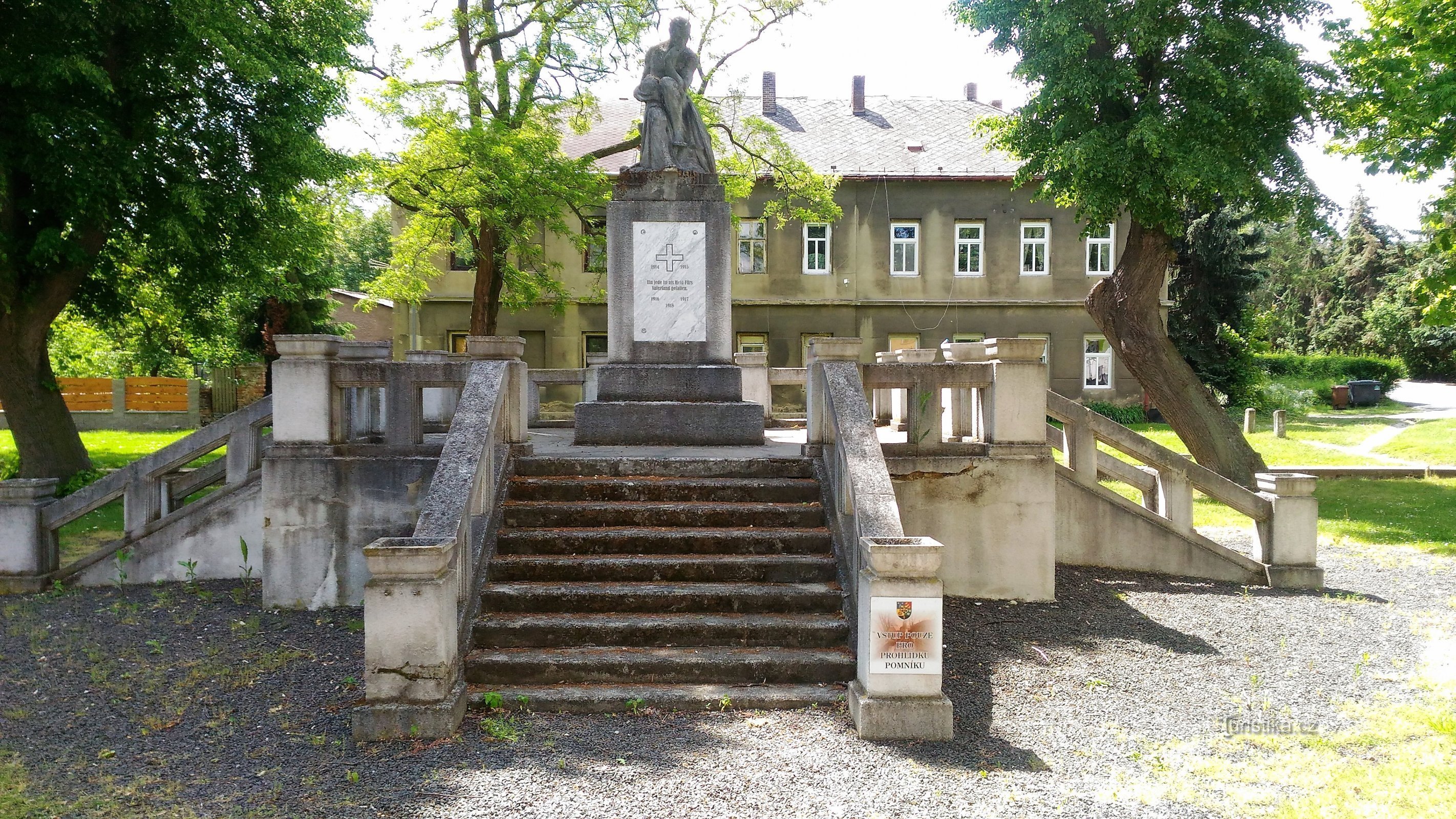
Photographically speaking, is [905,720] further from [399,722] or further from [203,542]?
[203,542]

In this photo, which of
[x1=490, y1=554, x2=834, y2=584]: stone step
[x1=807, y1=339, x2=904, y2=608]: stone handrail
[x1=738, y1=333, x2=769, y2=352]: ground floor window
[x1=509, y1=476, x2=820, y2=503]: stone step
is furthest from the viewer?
[x1=738, y1=333, x2=769, y2=352]: ground floor window

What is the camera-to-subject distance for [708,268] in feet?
31.3

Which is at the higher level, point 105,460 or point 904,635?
point 904,635

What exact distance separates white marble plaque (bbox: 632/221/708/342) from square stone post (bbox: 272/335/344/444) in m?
3.34

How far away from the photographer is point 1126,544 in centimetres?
923

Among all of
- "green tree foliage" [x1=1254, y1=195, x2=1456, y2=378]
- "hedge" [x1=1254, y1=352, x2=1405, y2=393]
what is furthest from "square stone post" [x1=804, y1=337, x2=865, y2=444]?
"hedge" [x1=1254, y1=352, x2=1405, y2=393]

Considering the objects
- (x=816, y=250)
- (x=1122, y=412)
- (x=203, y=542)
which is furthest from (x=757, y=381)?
(x=1122, y=412)

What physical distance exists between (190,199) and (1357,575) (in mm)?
15073

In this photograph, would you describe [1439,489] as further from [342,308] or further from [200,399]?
[342,308]

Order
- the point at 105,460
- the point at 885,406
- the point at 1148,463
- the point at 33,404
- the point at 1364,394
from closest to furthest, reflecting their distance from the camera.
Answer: the point at 1148,463
the point at 885,406
the point at 33,404
the point at 105,460
the point at 1364,394

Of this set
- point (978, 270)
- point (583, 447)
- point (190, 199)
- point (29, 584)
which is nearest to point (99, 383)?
point (190, 199)

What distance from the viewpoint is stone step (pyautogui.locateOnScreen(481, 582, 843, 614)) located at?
593cm

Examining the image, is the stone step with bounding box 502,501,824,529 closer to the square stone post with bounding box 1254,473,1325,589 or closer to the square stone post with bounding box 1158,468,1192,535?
the square stone post with bounding box 1158,468,1192,535

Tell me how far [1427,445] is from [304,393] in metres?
24.1
